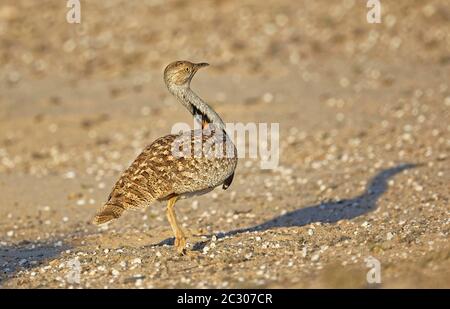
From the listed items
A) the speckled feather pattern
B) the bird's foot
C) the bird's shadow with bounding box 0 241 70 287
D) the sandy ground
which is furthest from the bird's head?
the bird's shadow with bounding box 0 241 70 287

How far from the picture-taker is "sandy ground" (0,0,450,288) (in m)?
6.92

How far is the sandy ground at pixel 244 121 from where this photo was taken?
692 centimetres

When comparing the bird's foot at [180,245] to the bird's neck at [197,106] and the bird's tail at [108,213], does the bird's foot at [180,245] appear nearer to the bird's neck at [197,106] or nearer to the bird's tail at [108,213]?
the bird's tail at [108,213]

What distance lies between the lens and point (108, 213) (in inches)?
275

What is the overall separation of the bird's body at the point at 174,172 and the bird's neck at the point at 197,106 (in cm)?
17

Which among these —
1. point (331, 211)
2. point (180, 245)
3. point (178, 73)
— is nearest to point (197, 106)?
point (178, 73)

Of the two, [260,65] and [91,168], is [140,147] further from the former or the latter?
[260,65]

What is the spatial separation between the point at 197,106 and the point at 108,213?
152 centimetres

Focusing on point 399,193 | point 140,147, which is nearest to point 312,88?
point 140,147

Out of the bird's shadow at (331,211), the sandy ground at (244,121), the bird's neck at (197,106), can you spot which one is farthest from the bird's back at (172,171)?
the bird's shadow at (331,211)

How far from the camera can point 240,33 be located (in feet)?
67.0

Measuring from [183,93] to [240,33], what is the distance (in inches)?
497

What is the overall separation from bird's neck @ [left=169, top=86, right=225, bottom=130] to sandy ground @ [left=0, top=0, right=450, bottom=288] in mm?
1103

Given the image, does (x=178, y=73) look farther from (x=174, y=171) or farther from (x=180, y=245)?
(x=180, y=245)
